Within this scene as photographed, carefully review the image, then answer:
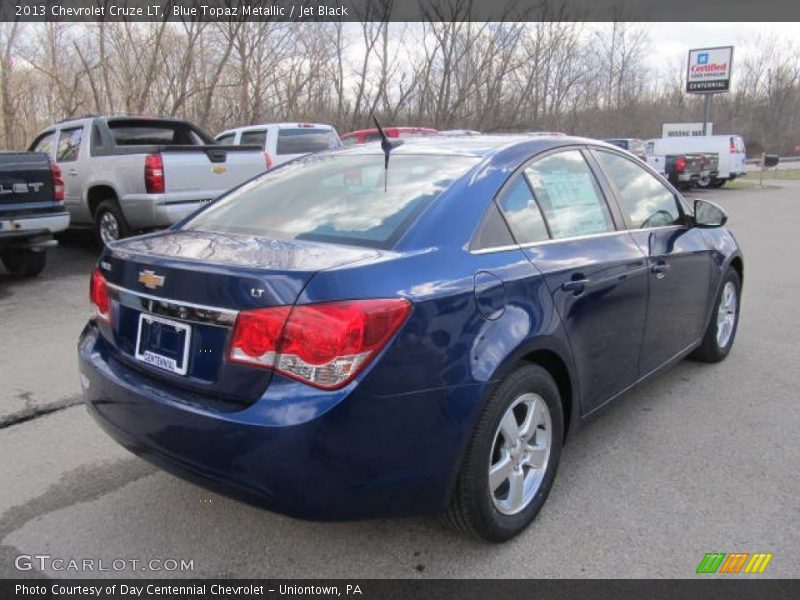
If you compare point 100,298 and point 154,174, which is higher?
point 154,174

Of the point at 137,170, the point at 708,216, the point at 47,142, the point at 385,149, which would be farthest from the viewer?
the point at 47,142

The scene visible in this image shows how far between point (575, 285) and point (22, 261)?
730 cm

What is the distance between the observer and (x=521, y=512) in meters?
2.75

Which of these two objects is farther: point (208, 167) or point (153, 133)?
point (153, 133)

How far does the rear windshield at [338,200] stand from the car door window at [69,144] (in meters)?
6.78

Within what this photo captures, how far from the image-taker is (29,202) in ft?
Answer: 23.5

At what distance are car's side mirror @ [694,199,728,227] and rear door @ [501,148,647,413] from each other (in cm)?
98

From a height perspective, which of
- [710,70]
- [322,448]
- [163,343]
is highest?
[710,70]

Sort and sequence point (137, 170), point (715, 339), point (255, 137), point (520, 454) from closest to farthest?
point (520, 454), point (715, 339), point (137, 170), point (255, 137)

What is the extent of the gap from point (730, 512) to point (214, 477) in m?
2.20

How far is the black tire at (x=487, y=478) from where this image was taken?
2461mm

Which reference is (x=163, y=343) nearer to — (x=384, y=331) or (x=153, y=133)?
(x=384, y=331)

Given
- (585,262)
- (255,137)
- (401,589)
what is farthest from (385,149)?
(255,137)

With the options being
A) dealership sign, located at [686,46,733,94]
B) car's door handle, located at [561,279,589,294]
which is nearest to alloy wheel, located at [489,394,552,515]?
car's door handle, located at [561,279,589,294]
